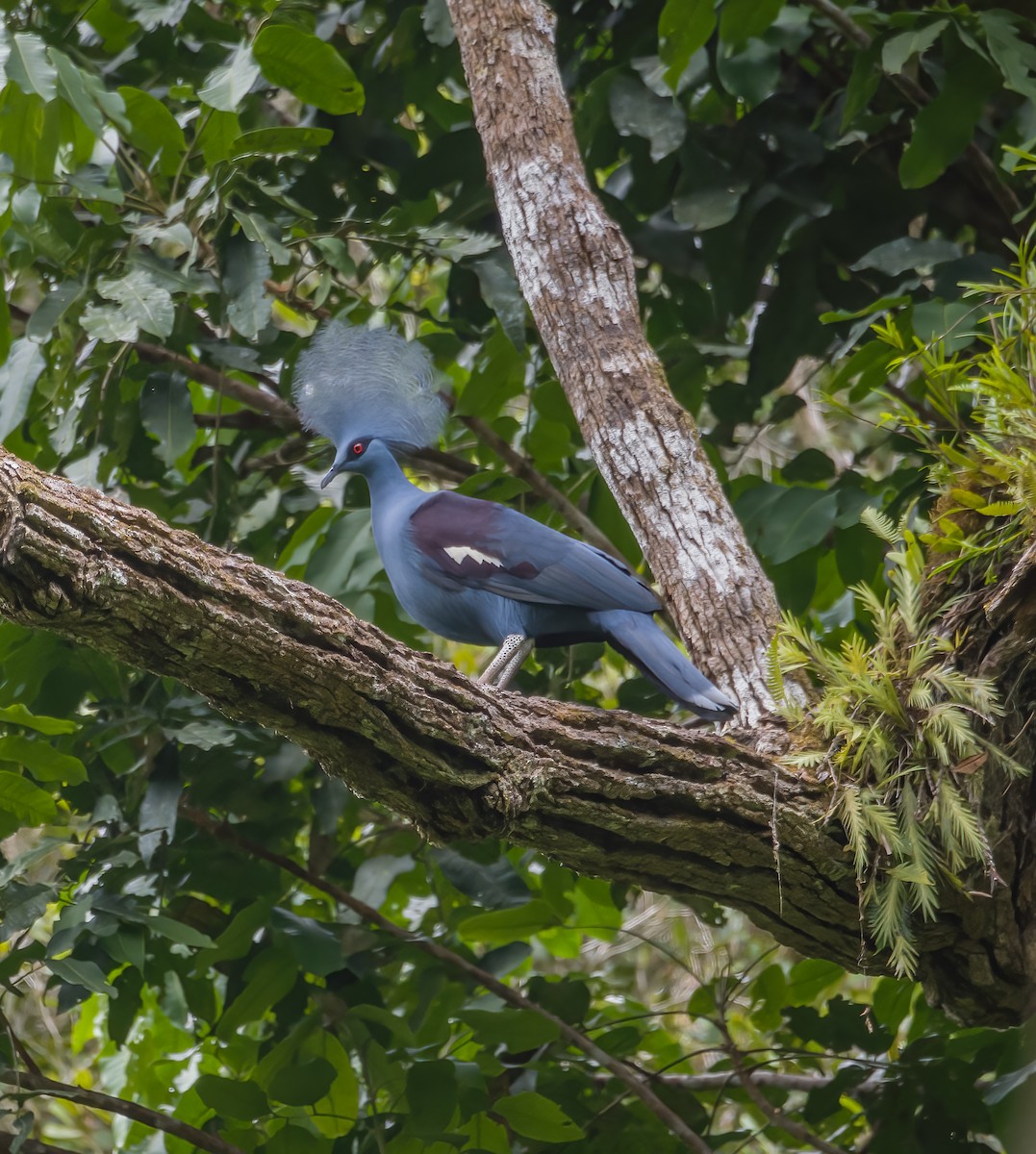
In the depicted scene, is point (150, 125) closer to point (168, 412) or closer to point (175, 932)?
point (168, 412)

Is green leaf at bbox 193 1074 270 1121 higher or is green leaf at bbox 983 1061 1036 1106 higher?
green leaf at bbox 983 1061 1036 1106

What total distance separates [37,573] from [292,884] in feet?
7.49

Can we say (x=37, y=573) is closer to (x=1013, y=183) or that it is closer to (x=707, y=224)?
(x=707, y=224)

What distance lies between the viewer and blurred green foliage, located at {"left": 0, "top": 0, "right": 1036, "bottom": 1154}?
2.89 m

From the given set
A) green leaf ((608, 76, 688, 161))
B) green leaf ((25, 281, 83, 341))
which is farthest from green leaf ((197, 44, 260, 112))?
green leaf ((608, 76, 688, 161))

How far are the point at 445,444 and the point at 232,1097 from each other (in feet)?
6.49

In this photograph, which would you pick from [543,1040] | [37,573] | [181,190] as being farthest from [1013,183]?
[37,573]

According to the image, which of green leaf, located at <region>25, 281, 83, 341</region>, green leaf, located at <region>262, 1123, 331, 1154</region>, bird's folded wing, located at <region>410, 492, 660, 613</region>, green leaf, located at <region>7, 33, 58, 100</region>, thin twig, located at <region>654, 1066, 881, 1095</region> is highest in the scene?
green leaf, located at <region>7, 33, 58, 100</region>

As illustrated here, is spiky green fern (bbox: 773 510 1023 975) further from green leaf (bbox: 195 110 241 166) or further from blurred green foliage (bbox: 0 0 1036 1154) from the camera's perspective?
green leaf (bbox: 195 110 241 166)

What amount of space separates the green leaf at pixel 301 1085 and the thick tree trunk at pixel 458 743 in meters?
1.08

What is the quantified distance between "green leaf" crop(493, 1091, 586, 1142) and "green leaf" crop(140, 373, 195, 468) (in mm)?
1701

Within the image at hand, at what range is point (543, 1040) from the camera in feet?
9.66

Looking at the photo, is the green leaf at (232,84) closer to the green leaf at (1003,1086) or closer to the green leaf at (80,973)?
the green leaf at (80,973)

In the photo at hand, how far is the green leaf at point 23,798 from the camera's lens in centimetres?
259
